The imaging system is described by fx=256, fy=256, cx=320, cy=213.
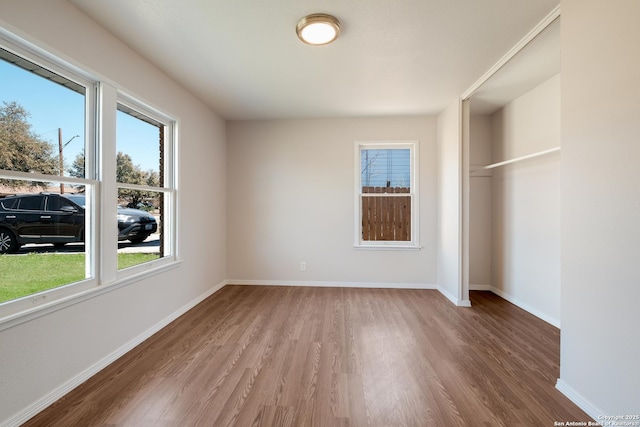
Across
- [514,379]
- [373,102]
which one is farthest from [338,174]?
[514,379]

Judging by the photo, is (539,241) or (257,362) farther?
(539,241)

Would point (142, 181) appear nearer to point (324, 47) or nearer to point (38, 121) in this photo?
point (38, 121)

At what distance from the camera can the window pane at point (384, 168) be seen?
404 centimetres

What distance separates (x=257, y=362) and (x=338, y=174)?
2.78 metres

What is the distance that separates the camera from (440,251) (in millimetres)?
3812

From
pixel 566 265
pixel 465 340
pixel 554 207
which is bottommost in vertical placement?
pixel 465 340

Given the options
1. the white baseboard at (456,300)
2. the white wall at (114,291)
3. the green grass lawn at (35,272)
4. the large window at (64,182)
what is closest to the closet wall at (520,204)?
the white baseboard at (456,300)

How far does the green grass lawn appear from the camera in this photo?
58.4 inches

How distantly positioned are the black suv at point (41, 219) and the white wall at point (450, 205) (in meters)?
3.80

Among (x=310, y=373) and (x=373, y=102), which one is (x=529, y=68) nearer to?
(x=373, y=102)

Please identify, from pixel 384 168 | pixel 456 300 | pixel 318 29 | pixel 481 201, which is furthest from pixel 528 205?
pixel 318 29

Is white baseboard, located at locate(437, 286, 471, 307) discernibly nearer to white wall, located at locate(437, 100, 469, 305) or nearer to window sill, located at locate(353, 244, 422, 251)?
white wall, located at locate(437, 100, 469, 305)

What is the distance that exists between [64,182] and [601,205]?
131 inches

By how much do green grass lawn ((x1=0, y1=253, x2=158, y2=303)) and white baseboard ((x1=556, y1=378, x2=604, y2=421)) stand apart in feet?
11.2
